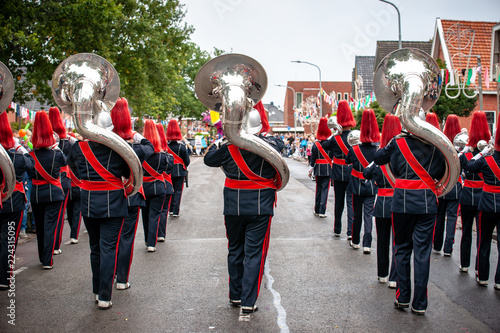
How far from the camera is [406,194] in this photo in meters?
5.20

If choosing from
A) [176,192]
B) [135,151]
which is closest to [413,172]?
[135,151]

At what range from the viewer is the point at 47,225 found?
6.89 metres

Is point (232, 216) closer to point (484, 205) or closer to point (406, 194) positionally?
point (406, 194)

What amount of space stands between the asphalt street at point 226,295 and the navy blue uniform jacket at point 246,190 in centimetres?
105

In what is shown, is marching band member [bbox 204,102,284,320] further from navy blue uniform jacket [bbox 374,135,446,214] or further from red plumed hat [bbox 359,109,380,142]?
red plumed hat [bbox 359,109,380,142]

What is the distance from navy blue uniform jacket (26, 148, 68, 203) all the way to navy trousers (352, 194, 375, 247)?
14.3 feet

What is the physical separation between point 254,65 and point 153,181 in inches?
136

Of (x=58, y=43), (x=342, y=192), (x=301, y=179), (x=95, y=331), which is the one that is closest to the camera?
(x=95, y=331)

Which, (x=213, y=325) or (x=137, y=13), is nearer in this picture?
(x=213, y=325)

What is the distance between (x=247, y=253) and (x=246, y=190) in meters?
0.61

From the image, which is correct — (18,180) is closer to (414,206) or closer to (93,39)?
(414,206)

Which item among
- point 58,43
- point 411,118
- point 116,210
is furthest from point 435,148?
point 58,43

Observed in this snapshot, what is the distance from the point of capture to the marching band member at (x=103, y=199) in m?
5.23

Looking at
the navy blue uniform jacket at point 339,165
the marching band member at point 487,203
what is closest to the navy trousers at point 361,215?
the navy blue uniform jacket at point 339,165
